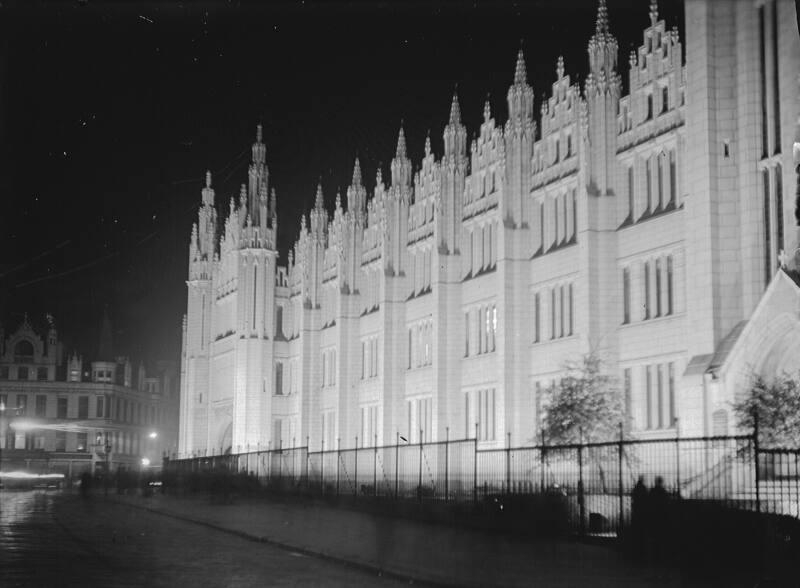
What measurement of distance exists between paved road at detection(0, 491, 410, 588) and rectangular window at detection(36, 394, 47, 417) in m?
79.1

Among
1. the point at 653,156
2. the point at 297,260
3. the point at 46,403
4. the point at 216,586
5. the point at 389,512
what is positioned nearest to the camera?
the point at 216,586

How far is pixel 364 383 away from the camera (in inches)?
2569

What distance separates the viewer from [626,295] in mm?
42406

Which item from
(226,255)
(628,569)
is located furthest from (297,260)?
(628,569)

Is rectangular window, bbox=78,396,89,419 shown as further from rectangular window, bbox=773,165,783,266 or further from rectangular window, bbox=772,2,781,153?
rectangular window, bbox=772,2,781,153

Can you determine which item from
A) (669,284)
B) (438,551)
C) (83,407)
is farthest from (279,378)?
(438,551)

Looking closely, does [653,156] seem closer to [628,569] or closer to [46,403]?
[628,569]

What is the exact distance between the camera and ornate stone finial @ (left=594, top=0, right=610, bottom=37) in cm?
4319

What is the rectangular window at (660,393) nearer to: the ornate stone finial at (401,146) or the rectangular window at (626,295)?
the rectangular window at (626,295)

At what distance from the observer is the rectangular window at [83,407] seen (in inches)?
4333

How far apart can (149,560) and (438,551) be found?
5.54 metres

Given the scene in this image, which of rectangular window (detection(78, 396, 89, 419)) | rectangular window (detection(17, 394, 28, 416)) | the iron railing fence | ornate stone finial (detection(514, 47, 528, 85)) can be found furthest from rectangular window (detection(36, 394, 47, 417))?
ornate stone finial (detection(514, 47, 528, 85))

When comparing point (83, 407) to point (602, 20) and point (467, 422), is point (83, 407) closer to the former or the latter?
point (467, 422)

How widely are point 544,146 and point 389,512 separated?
2060 centimetres
